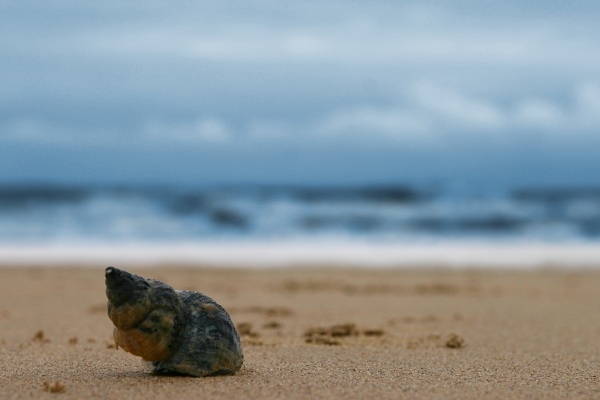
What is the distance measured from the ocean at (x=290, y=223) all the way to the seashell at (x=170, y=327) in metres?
8.13

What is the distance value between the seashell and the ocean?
813cm

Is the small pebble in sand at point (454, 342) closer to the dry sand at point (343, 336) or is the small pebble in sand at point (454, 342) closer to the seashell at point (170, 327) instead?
the dry sand at point (343, 336)

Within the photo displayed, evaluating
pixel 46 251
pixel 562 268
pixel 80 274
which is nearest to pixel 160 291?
pixel 80 274

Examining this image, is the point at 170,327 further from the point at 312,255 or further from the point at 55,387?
the point at 312,255

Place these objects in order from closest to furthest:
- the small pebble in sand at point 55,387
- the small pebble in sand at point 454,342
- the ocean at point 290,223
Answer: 1. the small pebble in sand at point 55,387
2. the small pebble in sand at point 454,342
3. the ocean at point 290,223

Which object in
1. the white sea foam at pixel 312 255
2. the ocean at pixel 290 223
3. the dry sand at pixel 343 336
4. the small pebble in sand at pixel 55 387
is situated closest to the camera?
the small pebble in sand at pixel 55 387

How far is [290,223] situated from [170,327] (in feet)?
51.1

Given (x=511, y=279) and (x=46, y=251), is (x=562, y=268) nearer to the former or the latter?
(x=511, y=279)

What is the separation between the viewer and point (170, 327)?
10.2 feet

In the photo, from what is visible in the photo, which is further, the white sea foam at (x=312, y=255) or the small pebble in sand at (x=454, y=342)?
the white sea foam at (x=312, y=255)

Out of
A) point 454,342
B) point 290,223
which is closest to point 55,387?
point 454,342

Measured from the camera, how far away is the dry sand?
3.10 metres

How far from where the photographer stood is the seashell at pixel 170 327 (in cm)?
304

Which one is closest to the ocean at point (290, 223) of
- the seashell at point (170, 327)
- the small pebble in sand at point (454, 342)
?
the small pebble in sand at point (454, 342)
